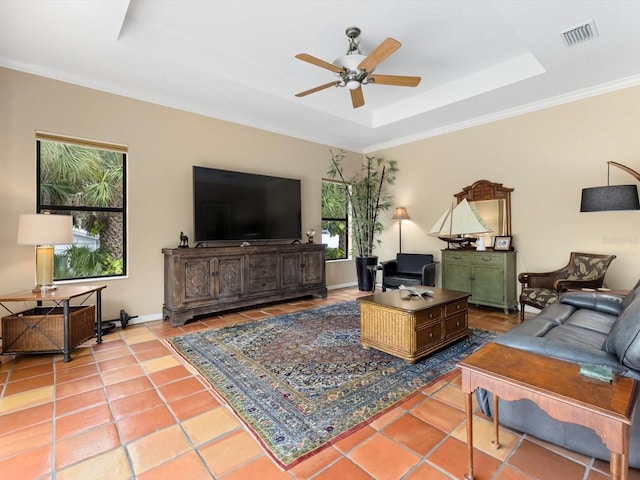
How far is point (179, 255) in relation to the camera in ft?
13.1

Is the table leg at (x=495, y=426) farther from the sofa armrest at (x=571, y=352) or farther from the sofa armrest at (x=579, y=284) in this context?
the sofa armrest at (x=579, y=284)

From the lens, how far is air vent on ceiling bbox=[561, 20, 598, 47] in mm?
2838

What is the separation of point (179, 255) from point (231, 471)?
9.55 ft

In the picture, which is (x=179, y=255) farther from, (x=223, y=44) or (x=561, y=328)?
(x=561, y=328)

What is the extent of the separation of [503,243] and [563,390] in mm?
3969

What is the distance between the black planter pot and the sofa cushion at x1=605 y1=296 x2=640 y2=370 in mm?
4454

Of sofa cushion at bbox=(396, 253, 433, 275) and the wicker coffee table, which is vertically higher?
sofa cushion at bbox=(396, 253, 433, 275)

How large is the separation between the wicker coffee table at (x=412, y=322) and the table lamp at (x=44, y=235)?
300cm

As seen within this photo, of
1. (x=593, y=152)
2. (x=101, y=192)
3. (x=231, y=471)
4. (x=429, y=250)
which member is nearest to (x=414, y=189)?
(x=429, y=250)

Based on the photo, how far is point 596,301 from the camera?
2.84 metres

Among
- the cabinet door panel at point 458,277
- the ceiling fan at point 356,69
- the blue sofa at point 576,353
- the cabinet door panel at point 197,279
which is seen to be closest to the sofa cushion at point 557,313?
the blue sofa at point 576,353

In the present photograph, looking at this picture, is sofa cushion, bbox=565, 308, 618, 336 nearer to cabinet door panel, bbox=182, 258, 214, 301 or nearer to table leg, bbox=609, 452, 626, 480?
table leg, bbox=609, 452, 626, 480

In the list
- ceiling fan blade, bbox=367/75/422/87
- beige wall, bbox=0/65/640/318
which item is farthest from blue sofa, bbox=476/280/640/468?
ceiling fan blade, bbox=367/75/422/87

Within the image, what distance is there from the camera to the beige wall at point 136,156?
3332 mm
